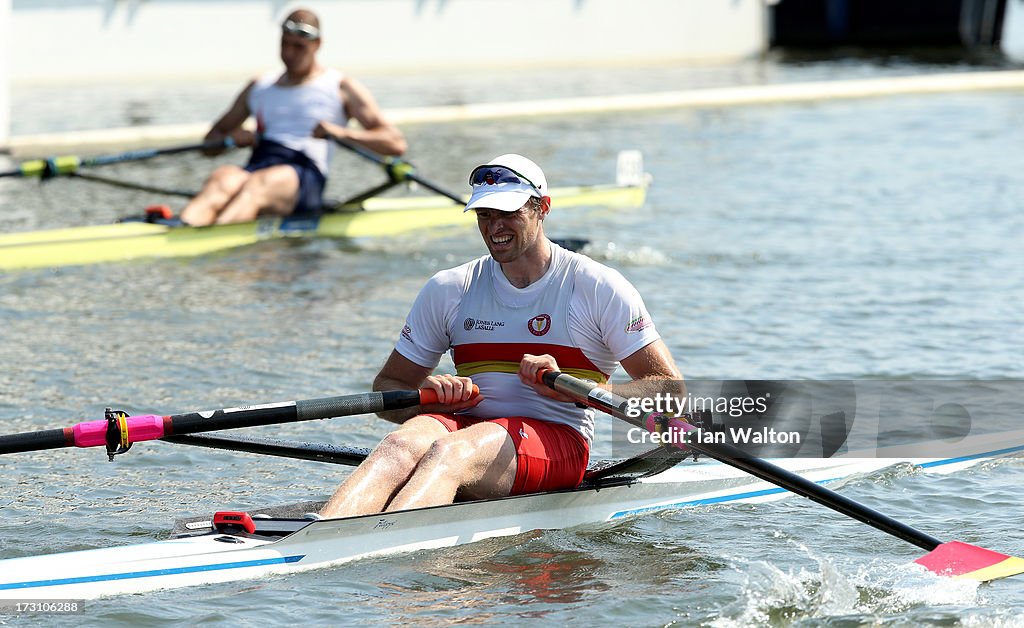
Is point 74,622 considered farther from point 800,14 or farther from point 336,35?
point 800,14

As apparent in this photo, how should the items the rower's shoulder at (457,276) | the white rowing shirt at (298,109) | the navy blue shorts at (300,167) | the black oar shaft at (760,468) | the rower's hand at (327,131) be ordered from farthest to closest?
the navy blue shorts at (300,167), the white rowing shirt at (298,109), the rower's hand at (327,131), the rower's shoulder at (457,276), the black oar shaft at (760,468)

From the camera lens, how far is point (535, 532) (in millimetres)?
4902

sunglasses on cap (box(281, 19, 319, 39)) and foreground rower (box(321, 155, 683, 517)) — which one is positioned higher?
sunglasses on cap (box(281, 19, 319, 39))

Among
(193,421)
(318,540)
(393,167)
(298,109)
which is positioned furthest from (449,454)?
(298,109)

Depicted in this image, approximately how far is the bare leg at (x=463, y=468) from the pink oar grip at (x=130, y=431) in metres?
0.80

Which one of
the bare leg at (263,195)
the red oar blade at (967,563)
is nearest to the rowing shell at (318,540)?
the red oar blade at (967,563)

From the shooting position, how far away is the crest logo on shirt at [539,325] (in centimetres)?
486

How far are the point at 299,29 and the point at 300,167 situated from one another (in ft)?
3.55

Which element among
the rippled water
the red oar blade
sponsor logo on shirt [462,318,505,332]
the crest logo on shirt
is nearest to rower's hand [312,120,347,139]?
the rippled water

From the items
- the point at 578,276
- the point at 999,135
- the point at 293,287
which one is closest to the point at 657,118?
the point at 999,135

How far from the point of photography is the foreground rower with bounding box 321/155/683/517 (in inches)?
184

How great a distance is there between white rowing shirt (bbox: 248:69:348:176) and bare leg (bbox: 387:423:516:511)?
18.9ft

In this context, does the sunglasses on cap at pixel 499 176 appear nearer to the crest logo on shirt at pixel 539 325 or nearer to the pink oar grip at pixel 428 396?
the crest logo on shirt at pixel 539 325

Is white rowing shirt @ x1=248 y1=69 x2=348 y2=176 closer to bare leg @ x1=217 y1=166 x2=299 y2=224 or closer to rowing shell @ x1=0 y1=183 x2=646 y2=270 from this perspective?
bare leg @ x1=217 y1=166 x2=299 y2=224
